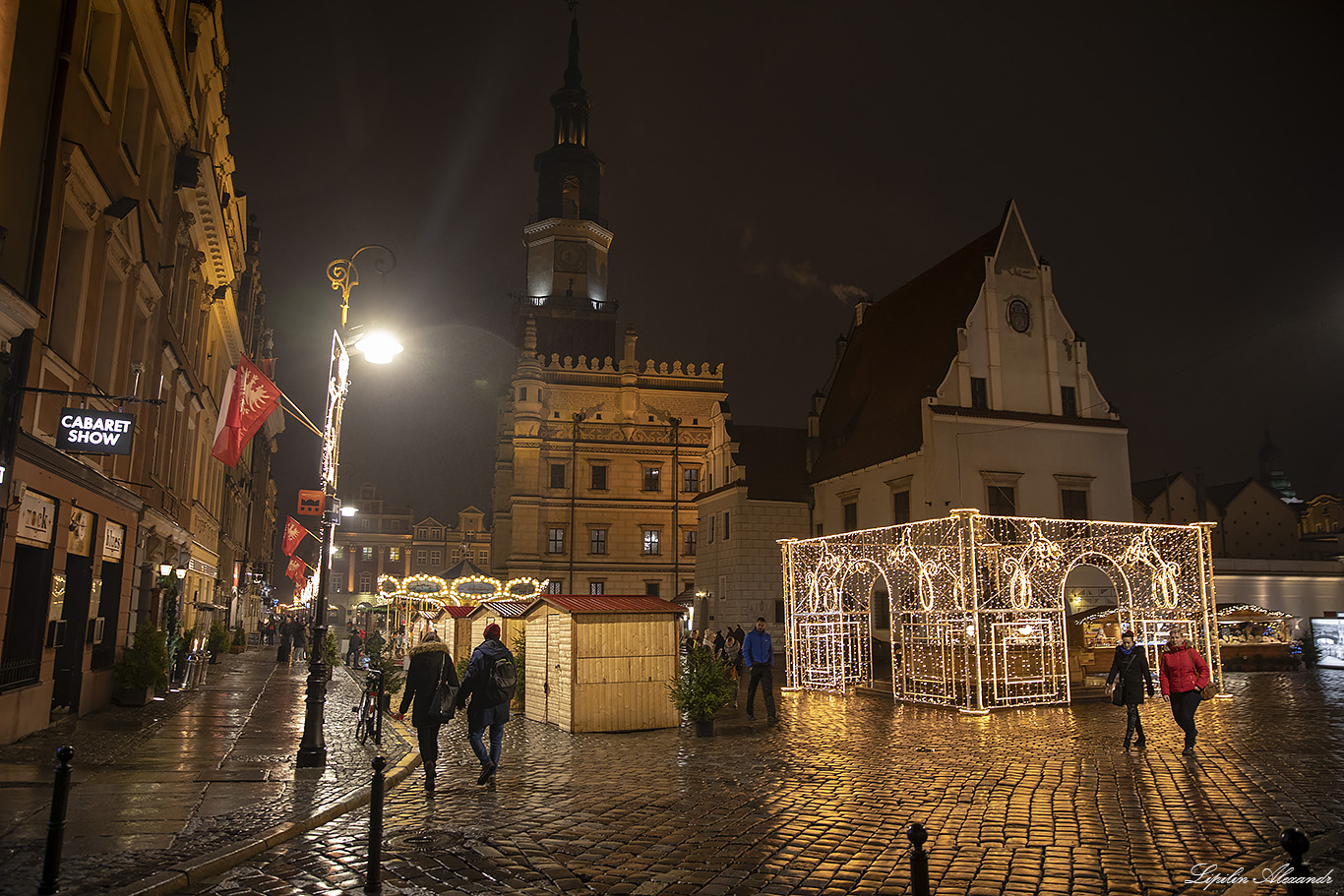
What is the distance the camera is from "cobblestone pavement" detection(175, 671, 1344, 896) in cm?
715

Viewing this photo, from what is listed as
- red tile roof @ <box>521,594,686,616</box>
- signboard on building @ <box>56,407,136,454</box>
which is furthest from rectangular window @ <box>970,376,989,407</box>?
signboard on building @ <box>56,407,136,454</box>

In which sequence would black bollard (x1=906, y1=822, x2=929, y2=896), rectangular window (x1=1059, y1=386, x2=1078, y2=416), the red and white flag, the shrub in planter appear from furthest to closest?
the red and white flag
rectangular window (x1=1059, y1=386, x2=1078, y2=416)
the shrub in planter
black bollard (x1=906, y1=822, x2=929, y2=896)

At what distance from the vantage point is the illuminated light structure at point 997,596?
67.5 ft

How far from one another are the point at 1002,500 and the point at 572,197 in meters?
49.3

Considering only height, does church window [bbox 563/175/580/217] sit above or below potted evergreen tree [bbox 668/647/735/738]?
above

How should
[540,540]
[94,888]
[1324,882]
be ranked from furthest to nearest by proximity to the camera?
[540,540], [1324,882], [94,888]

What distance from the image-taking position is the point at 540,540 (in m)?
54.2

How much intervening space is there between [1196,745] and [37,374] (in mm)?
18615

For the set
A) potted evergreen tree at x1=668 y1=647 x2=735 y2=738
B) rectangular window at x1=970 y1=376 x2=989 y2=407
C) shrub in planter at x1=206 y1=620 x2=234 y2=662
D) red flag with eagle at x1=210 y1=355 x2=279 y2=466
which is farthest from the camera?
rectangular window at x1=970 y1=376 x2=989 y2=407

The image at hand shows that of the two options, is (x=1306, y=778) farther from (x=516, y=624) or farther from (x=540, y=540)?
(x=540, y=540)

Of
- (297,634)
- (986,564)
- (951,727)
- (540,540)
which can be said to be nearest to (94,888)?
(951,727)

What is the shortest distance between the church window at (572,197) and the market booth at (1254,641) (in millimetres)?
52789

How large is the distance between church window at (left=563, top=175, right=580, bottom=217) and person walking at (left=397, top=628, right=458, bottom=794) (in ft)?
209

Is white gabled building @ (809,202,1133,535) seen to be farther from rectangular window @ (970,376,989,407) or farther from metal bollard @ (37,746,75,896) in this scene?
metal bollard @ (37,746,75,896)
